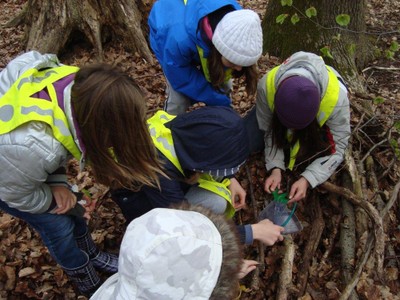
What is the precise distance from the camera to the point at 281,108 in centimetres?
262

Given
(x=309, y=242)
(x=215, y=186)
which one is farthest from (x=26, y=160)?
(x=309, y=242)

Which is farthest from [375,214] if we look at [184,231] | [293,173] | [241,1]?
[241,1]

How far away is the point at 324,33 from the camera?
414cm

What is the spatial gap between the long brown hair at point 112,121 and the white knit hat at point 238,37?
38.8 inches

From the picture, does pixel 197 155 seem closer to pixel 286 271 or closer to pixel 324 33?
pixel 286 271

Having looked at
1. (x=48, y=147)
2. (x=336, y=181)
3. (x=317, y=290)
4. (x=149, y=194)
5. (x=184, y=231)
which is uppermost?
(x=48, y=147)

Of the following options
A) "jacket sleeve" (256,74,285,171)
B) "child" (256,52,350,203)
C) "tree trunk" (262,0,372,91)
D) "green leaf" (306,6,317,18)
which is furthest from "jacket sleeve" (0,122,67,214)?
"tree trunk" (262,0,372,91)

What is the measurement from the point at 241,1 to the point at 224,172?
5.58m

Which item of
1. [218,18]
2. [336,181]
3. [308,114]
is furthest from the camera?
[336,181]

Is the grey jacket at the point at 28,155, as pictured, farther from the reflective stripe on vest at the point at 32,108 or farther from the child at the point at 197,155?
the child at the point at 197,155

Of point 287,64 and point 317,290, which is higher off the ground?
point 287,64

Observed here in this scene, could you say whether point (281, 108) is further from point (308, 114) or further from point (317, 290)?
point (317, 290)

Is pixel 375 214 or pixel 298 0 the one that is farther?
pixel 298 0

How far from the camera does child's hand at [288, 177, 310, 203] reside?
10.1 feet
